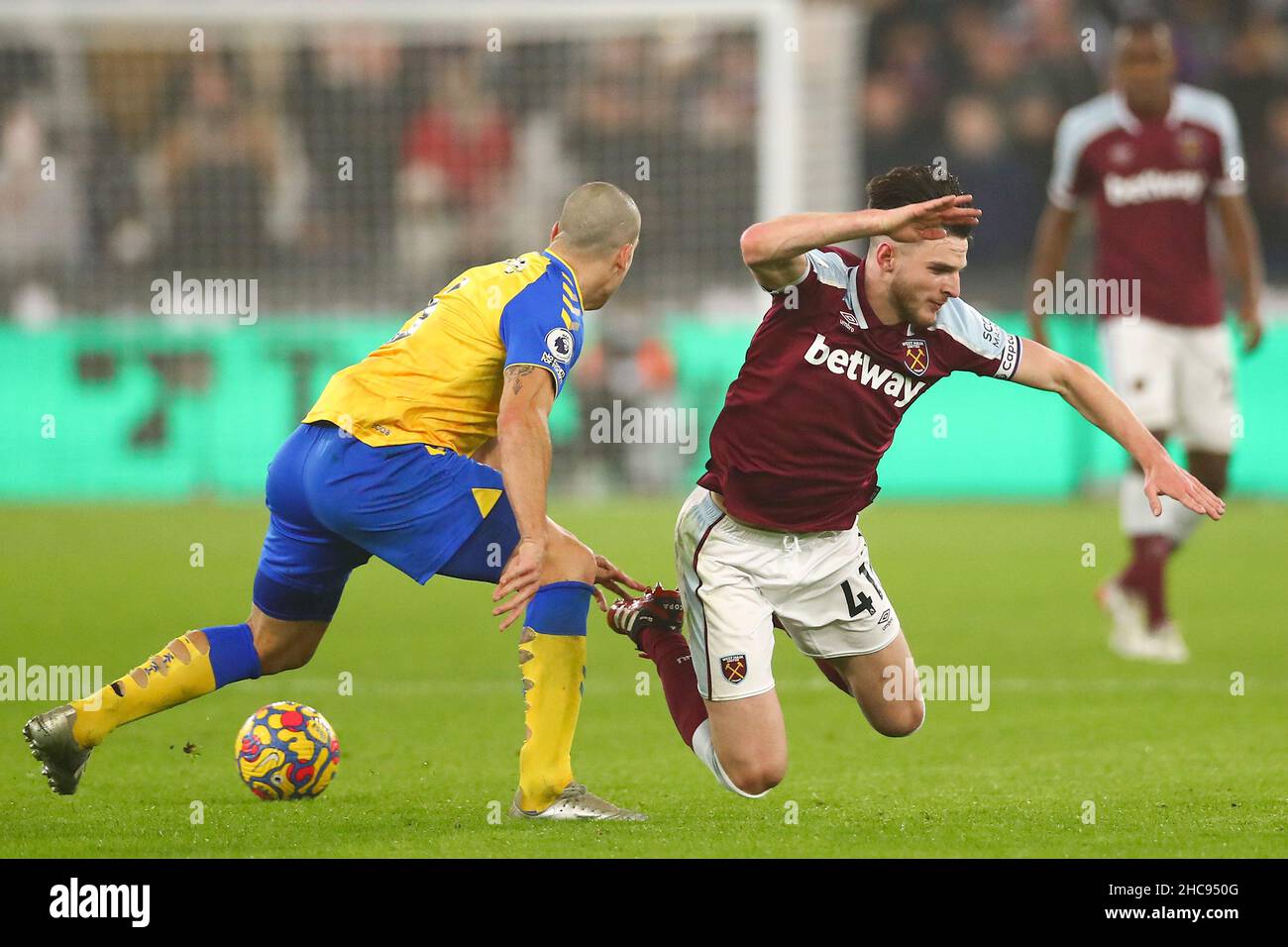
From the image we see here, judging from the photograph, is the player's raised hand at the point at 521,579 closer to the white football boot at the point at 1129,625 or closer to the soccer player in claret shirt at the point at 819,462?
the soccer player in claret shirt at the point at 819,462

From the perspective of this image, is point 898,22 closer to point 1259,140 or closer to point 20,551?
point 1259,140

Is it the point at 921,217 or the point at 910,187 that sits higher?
the point at 910,187

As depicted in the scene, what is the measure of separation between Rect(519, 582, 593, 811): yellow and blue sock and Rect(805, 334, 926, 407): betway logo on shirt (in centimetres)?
94

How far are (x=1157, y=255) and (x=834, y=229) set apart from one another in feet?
16.7

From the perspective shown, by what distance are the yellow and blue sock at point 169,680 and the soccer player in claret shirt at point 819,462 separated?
1.31m

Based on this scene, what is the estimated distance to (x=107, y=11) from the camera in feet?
49.5

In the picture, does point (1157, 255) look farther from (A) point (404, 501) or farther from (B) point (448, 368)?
(A) point (404, 501)

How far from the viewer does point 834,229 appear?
4.67 m

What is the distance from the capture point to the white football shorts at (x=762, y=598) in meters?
5.48

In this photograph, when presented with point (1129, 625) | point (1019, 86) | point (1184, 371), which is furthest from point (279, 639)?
point (1019, 86)

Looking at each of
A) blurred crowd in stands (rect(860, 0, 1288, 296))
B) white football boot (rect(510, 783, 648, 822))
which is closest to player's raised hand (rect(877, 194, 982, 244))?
white football boot (rect(510, 783, 648, 822))

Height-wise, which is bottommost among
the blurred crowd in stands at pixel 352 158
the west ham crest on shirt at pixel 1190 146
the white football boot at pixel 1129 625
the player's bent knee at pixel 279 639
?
the white football boot at pixel 1129 625

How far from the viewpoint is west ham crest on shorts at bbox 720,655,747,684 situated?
546 centimetres

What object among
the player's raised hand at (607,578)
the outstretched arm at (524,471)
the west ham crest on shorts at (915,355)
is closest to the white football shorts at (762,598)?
the player's raised hand at (607,578)
